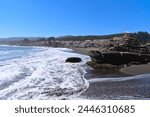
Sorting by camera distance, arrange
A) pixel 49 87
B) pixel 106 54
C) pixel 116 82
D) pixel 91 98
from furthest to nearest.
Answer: pixel 106 54 → pixel 116 82 → pixel 49 87 → pixel 91 98

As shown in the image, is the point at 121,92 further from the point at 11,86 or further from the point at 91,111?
the point at 11,86

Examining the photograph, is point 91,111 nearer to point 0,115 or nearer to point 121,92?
point 0,115

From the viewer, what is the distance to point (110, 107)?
1080 centimetres

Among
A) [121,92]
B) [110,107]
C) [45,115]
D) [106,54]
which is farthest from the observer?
[106,54]

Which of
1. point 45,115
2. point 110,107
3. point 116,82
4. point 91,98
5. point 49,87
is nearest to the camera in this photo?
point 45,115

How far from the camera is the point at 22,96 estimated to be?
48.3 feet

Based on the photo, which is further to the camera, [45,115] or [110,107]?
[110,107]

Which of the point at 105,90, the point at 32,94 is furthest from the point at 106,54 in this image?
the point at 32,94

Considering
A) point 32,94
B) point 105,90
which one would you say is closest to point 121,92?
point 105,90

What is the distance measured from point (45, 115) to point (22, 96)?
17.0 feet

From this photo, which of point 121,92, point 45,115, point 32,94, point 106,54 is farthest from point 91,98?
point 106,54

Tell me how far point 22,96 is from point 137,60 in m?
21.4

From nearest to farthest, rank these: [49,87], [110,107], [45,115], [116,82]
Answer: [45,115] < [110,107] < [49,87] < [116,82]

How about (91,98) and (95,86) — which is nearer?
(91,98)
